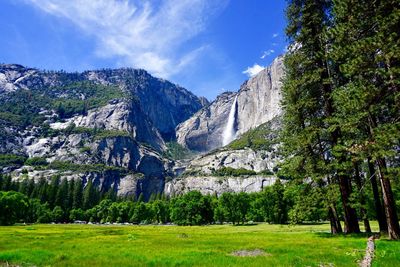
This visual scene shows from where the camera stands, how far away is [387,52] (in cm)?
2058

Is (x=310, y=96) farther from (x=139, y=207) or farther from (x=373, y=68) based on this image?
(x=139, y=207)

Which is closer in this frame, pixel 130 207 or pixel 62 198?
pixel 62 198

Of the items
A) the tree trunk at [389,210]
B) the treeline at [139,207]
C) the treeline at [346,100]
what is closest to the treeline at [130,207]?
the treeline at [139,207]

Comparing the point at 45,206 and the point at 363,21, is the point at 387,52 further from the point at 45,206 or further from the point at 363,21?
the point at 45,206

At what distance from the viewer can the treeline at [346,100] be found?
2155 cm

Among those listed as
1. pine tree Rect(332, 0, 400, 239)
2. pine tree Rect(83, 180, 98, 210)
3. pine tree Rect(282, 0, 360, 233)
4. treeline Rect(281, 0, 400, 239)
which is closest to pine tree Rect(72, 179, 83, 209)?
pine tree Rect(83, 180, 98, 210)

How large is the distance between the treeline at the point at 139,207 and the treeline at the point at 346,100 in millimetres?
30600

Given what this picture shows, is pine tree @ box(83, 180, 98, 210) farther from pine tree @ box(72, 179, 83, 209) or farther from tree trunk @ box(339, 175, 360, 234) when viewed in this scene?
tree trunk @ box(339, 175, 360, 234)

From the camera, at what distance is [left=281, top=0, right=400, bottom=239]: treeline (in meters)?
21.5

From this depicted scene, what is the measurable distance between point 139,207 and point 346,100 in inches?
5652

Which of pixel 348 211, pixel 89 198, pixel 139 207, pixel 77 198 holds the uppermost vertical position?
pixel 89 198

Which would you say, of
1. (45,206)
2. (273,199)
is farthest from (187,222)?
(45,206)

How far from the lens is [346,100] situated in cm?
2323

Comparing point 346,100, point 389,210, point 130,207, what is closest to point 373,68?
point 346,100
